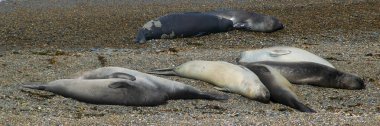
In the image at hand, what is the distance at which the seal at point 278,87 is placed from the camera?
775 centimetres

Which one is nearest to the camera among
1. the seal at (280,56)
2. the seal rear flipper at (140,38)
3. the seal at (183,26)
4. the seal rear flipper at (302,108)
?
the seal rear flipper at (302,108)

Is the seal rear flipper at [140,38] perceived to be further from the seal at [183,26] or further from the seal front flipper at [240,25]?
the seal front flipper at [240,25]

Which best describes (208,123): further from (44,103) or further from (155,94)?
(44,103)

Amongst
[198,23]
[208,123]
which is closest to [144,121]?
[208,123]

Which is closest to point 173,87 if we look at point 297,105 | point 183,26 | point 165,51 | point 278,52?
point 297,105

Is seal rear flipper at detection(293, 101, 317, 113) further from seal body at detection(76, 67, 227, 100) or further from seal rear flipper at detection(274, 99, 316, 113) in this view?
seal body at detection(76, 67, 227, 100)

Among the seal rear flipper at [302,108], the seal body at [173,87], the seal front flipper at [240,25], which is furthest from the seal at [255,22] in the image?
the seal rear flipper at [302,108]

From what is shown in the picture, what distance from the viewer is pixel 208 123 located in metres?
6.33

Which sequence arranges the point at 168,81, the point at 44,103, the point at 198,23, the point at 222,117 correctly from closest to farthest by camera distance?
1. the point at 222,117
2. the point at 44,103
3. the point at 168,81
4. the point at 198,23

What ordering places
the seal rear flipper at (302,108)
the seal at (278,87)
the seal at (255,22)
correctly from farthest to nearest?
1. the seal at (255,22)
2. the seal at (278,87)
3. the seal rear flipper at (302,108)

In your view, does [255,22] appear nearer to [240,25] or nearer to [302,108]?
[240,25]

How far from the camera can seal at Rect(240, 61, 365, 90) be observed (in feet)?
28.5

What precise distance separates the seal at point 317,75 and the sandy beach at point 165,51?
0.26 ft

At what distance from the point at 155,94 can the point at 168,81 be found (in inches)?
20.0
